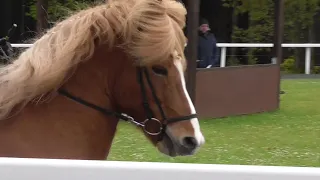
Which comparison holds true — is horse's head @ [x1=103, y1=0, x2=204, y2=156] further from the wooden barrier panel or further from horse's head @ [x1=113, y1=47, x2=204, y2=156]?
the wooden barrier panel

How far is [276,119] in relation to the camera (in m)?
12.0

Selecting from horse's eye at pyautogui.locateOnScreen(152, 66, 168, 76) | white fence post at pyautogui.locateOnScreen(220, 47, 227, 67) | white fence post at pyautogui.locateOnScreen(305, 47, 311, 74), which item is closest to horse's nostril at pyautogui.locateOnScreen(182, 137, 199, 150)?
horse's eye at pyautogui.locateOnScreen(152, 66, 168, 76)

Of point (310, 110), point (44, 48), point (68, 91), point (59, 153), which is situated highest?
point (44, 48)

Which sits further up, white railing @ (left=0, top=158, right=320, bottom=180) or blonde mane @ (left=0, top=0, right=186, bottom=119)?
blonde mane @ (left=0, top=0, right=186, bottom=119)

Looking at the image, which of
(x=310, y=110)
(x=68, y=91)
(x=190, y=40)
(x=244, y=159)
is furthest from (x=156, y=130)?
(x=310, y=110)

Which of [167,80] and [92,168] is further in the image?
[167,80]

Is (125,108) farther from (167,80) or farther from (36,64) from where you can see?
(36,64)

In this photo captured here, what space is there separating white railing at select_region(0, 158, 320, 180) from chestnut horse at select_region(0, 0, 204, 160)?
4.02 ft

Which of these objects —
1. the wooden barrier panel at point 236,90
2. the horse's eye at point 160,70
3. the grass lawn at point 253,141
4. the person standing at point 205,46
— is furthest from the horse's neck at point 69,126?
the person standing at point 205,46

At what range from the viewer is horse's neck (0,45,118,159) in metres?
3.30

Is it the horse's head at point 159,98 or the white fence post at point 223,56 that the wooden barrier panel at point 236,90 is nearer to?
the white fence post at point 223,56

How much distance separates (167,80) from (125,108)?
10.7 inches

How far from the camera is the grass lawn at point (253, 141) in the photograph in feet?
27.0

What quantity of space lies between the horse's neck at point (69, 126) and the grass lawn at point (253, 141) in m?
2.76
